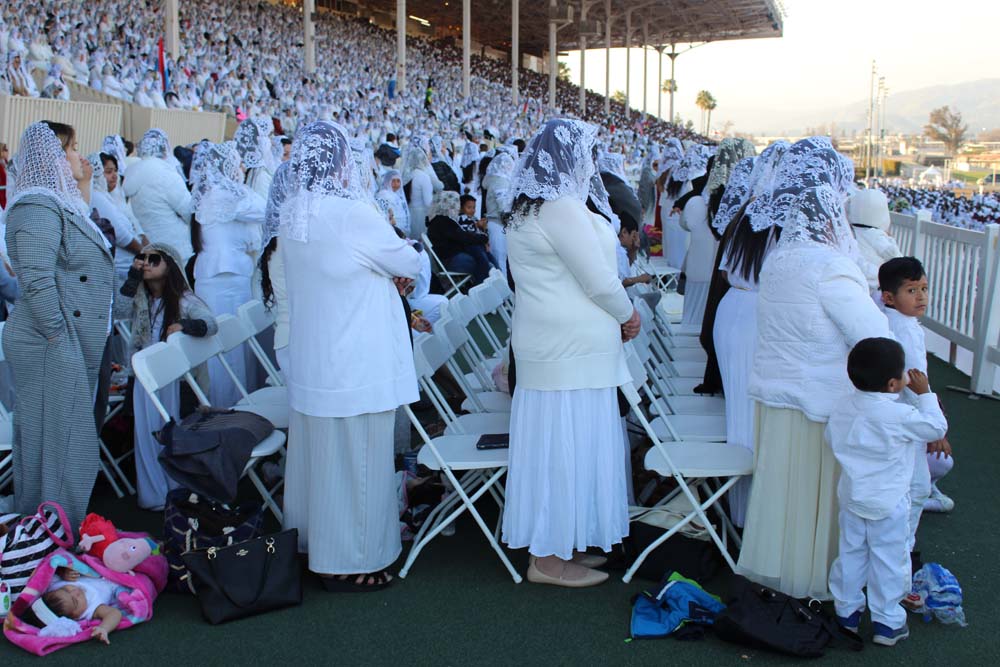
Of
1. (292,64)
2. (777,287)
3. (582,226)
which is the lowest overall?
(777,287)

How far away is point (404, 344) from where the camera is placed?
3.22 m

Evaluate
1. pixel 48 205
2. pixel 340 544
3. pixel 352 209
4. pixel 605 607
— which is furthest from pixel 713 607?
pixel 48 205

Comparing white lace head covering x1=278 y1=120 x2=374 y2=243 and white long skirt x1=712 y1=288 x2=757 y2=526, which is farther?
white long skirt x1=712 y1=288 x2=757 y2=526

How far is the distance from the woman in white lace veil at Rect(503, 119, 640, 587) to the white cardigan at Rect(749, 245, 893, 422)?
485mm

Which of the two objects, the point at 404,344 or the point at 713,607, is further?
the point at 404,344

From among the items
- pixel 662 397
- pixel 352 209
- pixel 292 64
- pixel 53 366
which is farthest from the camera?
pixel 292 64

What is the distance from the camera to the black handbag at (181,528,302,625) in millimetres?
3008

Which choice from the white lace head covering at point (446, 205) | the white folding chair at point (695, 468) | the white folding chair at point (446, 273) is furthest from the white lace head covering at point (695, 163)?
the white folding chair at point (695, 468)

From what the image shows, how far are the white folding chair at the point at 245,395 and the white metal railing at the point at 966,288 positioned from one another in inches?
173

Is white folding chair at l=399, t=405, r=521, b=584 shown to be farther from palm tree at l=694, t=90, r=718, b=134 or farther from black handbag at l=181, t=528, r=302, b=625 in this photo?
palm tree at l=694, t=90, r=718, b=134

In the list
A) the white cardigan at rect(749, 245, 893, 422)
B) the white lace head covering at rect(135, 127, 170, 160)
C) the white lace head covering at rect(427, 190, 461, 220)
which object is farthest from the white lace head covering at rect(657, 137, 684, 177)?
the white cardigan at rect(749, 245, 893, 422)

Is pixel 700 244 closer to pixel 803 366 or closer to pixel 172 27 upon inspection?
pixel 803 366

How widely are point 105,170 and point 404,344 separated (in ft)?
14.6

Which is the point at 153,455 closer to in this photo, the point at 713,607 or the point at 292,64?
the point at 713,607
